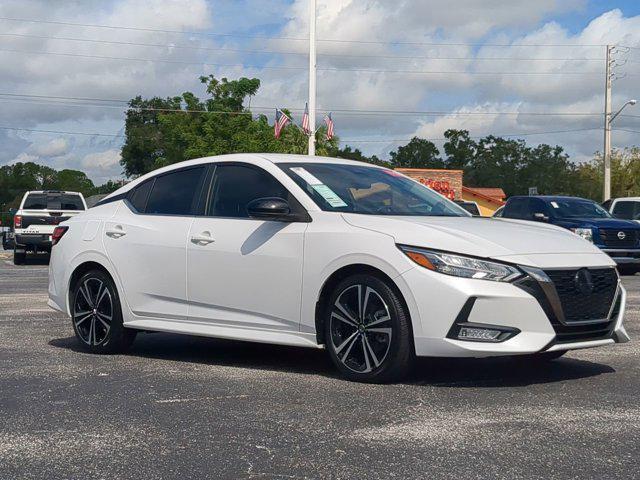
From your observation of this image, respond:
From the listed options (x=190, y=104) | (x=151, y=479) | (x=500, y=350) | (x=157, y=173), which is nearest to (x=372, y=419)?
(x=500, y=350)

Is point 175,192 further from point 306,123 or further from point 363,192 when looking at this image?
point 306,123

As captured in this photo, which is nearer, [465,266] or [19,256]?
[465,266]

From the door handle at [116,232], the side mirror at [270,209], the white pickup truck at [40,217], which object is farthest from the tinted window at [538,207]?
the side mirror at [270,209]

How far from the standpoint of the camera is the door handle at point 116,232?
7.92 meters

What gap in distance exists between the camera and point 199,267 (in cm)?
730

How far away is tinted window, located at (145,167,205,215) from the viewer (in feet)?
25.3

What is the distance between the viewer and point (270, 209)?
264 inches

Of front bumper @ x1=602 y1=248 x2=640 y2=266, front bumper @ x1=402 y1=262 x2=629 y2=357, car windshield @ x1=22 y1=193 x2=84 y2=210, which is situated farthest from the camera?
car windshield @ x1=22 y1=193 x2=84 y2=210

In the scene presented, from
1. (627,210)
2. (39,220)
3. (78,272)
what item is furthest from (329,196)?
(39,220)

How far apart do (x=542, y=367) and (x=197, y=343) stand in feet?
10.4

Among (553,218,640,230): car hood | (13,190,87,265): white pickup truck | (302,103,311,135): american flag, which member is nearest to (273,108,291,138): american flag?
(302,103,311,135): american flag

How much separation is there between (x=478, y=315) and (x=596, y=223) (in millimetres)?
14085

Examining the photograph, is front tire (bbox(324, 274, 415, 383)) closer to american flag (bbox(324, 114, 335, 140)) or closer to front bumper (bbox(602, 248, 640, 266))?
front bumper (bbox(602, 248, 640, 266))

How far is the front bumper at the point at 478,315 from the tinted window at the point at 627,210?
18398 millimetres
